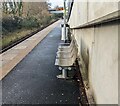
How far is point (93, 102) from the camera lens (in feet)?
15.5

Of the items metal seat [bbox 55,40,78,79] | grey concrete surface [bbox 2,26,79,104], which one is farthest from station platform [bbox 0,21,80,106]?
metal seat [bbox 55,40,78,79]

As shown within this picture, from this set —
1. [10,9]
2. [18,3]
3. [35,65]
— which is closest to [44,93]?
[35,65]

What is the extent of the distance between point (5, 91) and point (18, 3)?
31.8 metres

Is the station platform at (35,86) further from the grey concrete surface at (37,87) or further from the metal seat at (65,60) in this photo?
the metal seat at (65,60)

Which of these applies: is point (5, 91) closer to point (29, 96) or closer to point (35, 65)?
point (29, 96)

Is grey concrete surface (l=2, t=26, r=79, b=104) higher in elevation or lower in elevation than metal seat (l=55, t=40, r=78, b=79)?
lower

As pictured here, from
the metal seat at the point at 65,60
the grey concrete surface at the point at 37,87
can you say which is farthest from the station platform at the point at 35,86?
the metal seat at the point at 65,60

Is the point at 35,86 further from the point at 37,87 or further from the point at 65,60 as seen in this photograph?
the point at 65,60

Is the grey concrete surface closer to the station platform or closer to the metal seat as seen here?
the station platform

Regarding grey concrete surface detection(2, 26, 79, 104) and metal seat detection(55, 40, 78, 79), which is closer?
grey concrete surface detection(2, 26, 79, 104)

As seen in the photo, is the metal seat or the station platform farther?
the metal seat

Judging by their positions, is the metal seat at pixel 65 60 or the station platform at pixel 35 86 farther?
the metal seat at pixel 65 60

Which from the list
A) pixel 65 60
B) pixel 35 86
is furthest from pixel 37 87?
pixel 65 60

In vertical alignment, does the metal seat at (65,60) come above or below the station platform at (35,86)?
above
